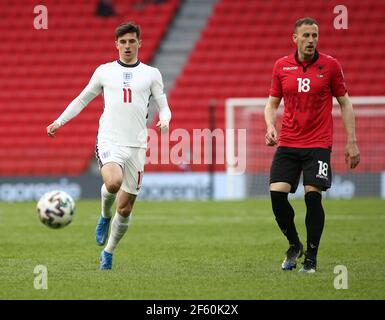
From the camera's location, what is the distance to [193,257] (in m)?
10.1

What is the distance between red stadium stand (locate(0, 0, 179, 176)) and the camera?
23.7 meters

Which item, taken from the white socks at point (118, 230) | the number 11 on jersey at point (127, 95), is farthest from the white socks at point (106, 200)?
the number 11 on jersey at point (127, 95)

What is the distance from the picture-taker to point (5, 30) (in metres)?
27.2

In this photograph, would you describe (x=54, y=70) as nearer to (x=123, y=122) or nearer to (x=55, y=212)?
(x=123, y=122)

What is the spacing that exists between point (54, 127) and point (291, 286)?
289cm

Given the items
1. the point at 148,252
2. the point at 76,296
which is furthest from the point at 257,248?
the point at 76,296

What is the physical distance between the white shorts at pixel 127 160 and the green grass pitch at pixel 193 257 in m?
0.81

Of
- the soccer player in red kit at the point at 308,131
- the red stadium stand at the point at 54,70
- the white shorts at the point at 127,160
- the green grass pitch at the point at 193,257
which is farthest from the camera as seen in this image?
the red stadium stand at the point at 54,70

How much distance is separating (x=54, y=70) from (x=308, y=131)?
1811cm

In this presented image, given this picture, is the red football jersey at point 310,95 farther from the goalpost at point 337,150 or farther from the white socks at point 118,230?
the goalpost at point 337,150

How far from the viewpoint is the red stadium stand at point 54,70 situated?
23734 mm

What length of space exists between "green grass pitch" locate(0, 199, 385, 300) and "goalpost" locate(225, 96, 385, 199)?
4.03 m

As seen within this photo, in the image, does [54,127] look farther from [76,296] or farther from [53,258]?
[76,296]
